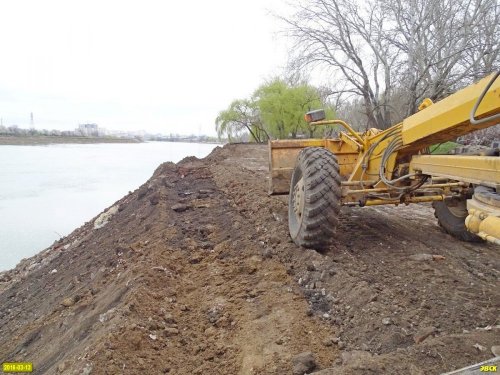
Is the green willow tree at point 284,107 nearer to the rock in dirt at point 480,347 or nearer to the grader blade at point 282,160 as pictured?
the grader blade at point 282,160

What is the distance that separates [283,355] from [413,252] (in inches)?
97.0

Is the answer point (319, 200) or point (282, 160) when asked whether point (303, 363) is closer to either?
point (319, 200)

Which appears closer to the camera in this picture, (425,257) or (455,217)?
(425,257)

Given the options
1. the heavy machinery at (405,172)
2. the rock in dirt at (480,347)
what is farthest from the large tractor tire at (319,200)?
the rock in dirt at (480,347)

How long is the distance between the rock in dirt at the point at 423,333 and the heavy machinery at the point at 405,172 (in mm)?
721

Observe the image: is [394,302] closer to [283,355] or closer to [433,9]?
[283,355]

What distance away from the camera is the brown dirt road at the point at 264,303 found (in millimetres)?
2828

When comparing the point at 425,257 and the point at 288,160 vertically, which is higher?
the point at 288,160

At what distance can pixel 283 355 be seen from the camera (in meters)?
2.81

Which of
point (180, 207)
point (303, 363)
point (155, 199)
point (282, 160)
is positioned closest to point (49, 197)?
point (155, 199)

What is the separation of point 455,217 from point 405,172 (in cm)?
150

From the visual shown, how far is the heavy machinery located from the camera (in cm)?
254

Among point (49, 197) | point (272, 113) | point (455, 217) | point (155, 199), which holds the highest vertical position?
point (272, 113)

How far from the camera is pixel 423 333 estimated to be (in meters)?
2.80
